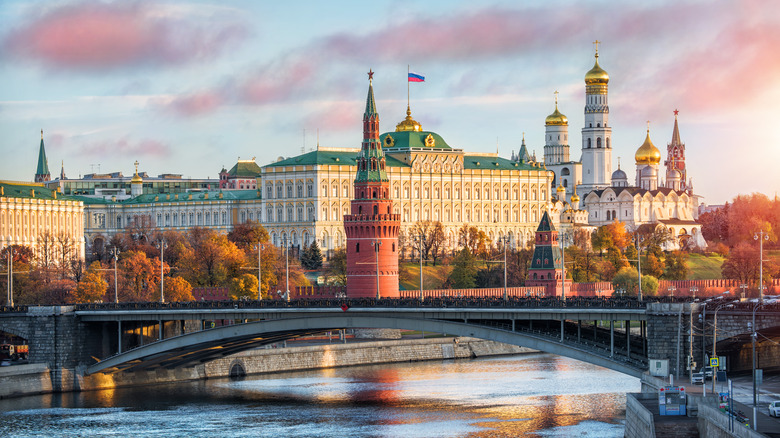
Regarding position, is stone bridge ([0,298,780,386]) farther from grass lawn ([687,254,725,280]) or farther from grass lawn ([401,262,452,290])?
grass lawn ([687,254,725,280])

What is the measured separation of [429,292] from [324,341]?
1870 cm

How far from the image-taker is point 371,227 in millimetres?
128500

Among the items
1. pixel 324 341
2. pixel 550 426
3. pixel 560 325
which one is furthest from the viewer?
pixel 324 341

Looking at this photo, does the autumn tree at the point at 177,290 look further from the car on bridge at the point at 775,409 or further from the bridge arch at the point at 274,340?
the car on bridge at the point at 775,409

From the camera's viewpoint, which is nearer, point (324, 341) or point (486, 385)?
point (486, 385)

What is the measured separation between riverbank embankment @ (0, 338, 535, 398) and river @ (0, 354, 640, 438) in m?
1.38

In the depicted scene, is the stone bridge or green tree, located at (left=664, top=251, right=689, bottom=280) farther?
green tree, located at (left=664, top=251, right=689, bottom=280)

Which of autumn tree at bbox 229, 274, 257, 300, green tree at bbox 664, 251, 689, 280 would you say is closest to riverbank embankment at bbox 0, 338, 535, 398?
autumn tree at bbox 229, 274, 257, 300

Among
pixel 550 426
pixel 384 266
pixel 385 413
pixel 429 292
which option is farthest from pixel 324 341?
pixel 550 426

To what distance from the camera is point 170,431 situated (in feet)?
262

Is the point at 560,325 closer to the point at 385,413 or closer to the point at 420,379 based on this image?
the point at 385,413

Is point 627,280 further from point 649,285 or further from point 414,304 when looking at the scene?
point 414,304

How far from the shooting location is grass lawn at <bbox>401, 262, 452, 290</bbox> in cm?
16662

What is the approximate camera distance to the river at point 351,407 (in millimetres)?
79312
